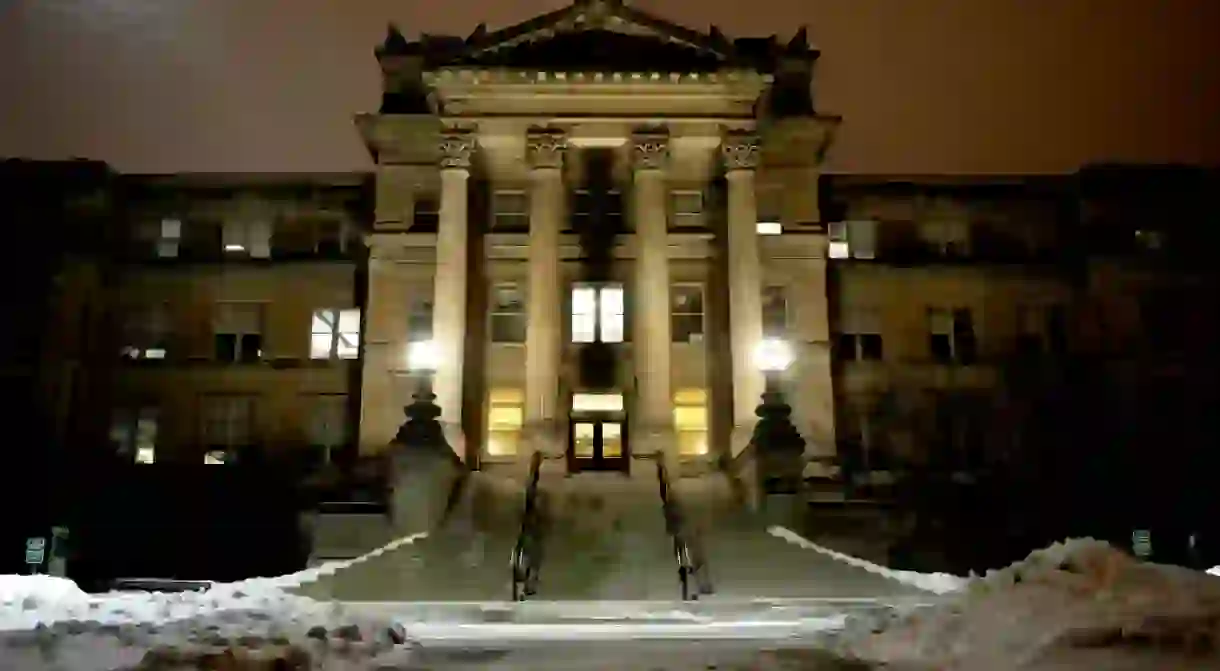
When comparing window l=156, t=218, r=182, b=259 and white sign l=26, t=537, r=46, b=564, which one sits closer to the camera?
white sign l=26, t=537, r=46, b=564

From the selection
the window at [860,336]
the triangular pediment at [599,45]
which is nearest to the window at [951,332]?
the window at [860,336]

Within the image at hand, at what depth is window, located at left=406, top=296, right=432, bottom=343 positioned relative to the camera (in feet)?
116

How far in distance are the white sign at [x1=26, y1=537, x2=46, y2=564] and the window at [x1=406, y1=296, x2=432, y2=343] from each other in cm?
1152

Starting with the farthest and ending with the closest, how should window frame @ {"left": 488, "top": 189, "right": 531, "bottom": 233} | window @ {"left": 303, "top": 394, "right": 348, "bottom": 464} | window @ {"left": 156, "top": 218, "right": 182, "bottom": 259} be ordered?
window @ {"left": 156, "top": 218, "right": 182, "bottom": 259} < window @ {"left": 303, "top": 394, "right": 348, "bottom": 464} < window frame @ {"left": 488, "top": 189, "right": 531, "bottom": 233}

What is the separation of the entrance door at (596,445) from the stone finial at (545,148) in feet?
24.9

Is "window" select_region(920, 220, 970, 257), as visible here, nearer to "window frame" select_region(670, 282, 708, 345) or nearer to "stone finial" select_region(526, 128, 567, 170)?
"window frame" select_region(670, 282, 708, 345)

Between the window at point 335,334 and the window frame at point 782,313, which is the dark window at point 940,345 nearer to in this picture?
the window frame at point 782,313

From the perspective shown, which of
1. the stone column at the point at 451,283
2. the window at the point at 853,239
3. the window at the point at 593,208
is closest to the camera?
the stone column at the point at 451,283

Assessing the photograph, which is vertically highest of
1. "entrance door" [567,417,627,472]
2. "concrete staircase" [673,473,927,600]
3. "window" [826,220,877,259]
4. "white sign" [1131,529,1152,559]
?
"window" [826,220,877,259]

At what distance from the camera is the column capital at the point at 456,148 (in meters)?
33.8

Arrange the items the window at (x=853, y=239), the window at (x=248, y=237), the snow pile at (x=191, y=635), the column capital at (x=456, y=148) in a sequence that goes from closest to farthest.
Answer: the snow pile at (x=191, y=635)
the column capital at (x=456, y=148)
the window at (x=853, y=239)
the window at (x=248, y=237)

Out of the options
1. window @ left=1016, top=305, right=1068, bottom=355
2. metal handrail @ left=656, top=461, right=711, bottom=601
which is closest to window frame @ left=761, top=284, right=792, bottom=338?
window @ left=1016, top=305, right=1068, bottom=355

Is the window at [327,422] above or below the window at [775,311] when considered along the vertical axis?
below

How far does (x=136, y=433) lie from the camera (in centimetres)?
3753
